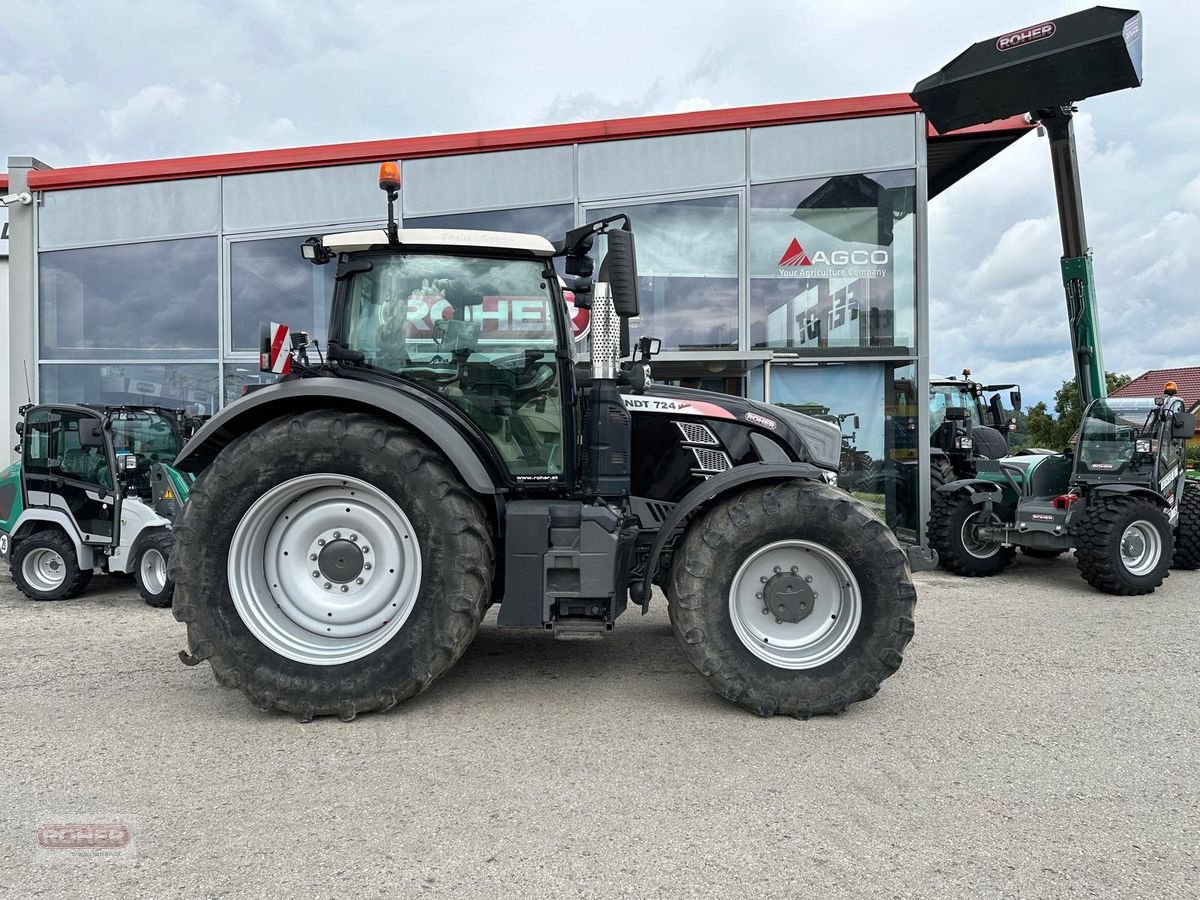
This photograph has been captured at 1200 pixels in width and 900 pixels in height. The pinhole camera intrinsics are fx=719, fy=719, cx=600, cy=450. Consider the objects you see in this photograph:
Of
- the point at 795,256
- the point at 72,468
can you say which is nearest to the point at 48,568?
the point at 72,468

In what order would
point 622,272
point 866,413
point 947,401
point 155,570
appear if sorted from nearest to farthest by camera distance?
point 622,272
point 155,570
point 866,413
point 947,401

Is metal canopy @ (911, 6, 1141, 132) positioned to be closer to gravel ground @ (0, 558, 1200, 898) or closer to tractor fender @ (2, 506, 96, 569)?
→ gravel ground @ (0, 558, 1200, 898)

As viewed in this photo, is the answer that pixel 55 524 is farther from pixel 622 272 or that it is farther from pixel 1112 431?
pixel 1112 431

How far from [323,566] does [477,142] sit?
7.05 m

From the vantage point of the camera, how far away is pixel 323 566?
11.5ft

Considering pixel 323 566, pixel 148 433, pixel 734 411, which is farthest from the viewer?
pixel 148 433

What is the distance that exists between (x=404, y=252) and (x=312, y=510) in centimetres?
137

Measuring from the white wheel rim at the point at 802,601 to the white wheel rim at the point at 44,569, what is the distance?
6.19m

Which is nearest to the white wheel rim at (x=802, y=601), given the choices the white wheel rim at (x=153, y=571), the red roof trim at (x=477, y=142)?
the white wheel rim at (x=153, y=571)

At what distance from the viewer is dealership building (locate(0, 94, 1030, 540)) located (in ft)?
28.8

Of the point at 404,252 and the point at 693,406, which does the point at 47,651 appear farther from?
the point at 693,406

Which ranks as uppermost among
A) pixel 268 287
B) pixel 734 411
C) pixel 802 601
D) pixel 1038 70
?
pixel 1038 70

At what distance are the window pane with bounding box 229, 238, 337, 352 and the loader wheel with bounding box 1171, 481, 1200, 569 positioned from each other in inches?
400

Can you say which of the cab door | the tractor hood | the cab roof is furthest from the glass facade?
the cab roof
